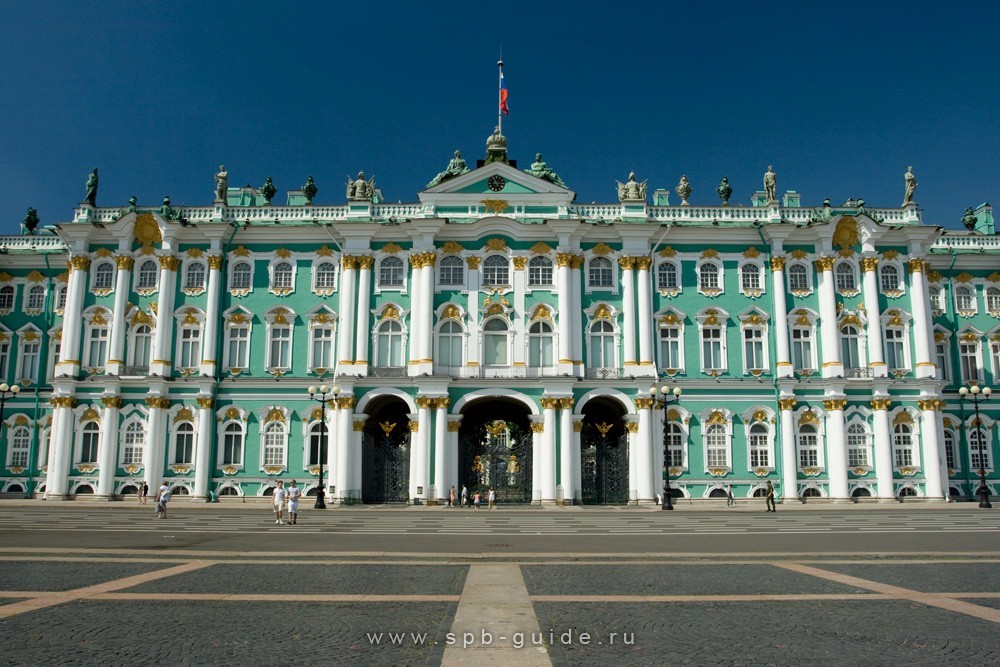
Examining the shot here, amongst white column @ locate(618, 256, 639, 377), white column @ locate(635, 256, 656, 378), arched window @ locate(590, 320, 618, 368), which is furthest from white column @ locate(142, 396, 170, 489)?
white column @ locate(635, 256, 656, 378)

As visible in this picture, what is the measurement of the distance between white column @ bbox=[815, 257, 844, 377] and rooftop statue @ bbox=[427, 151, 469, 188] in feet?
72.0

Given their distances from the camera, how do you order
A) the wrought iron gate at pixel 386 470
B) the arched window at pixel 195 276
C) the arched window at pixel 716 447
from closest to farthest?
1. the wrought iron gate at pixel 386 470
2. the arched window at pixel 716 447
3. the arched window at pixel 195 276

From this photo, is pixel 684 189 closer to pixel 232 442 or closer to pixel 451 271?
pixel 451 271

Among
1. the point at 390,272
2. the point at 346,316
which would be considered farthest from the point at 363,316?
the point at 390,272

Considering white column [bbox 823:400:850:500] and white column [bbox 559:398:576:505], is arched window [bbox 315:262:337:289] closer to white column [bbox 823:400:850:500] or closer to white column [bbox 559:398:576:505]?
white column [bbox 559:398:576:505]

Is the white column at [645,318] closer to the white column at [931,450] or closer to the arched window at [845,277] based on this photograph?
the arched window at [845,277]

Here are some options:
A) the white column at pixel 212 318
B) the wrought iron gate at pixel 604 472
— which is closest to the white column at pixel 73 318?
the white column at pixel 212 318

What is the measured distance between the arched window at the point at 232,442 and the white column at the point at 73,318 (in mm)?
9513

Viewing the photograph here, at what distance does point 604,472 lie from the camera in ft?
152

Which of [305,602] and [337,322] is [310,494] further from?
[305,602]

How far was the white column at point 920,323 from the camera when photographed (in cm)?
4716

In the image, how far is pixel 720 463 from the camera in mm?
46344

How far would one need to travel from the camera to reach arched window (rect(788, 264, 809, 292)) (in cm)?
4850

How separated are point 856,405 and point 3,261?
51.8 metres
